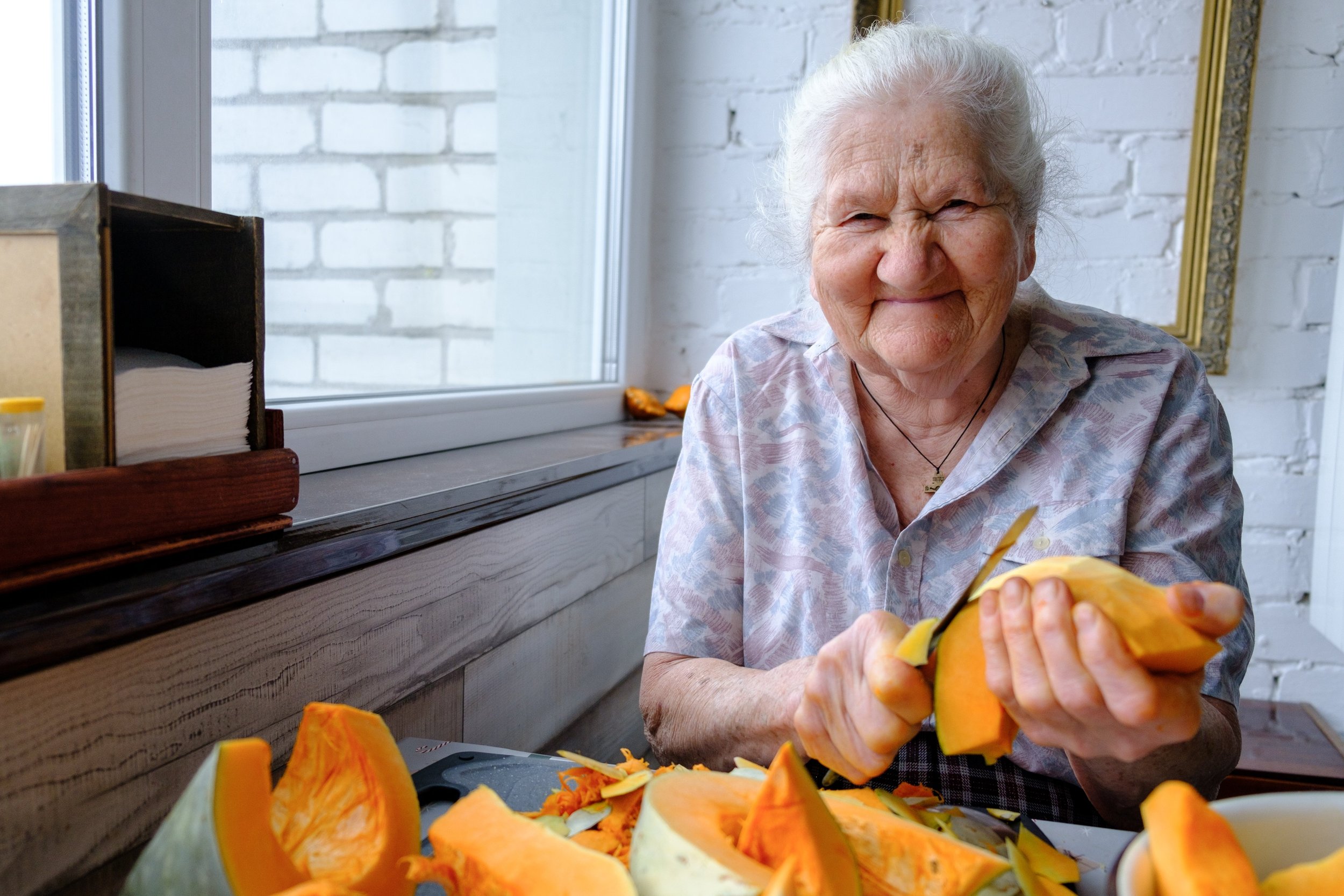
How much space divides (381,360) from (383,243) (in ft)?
0.51

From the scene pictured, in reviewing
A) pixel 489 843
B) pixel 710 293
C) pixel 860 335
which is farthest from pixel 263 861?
pixel 710 293

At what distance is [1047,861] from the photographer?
0.55 m

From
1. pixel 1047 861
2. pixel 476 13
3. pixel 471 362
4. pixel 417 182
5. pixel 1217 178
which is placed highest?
pixel 476 13

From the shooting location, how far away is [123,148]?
84 cm

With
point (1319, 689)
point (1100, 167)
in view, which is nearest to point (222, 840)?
point (1100, 167)

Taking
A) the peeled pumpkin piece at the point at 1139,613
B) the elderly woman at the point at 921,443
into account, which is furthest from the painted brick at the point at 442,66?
the peeled pumpkin piece at the point at 1139,613

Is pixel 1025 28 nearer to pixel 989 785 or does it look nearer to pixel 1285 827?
pixel 989 785

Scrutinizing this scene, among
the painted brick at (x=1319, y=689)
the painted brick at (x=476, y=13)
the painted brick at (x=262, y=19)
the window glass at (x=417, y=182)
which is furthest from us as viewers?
the painted brick at (x=1319, y=689)

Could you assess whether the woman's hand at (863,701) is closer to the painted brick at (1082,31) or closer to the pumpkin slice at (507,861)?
the pumpkin slice at (507,861)

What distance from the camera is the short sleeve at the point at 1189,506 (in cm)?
103

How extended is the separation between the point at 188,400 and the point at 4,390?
0.10 meters

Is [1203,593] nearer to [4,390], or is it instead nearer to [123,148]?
[4,390]

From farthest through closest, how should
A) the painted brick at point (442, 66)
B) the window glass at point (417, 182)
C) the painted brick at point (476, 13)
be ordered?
the painted brick at point (476, 13), the painted brick at point (442, 66), the window glass at point (417, 182)

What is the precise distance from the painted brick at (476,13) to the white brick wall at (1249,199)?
2.07 ft
